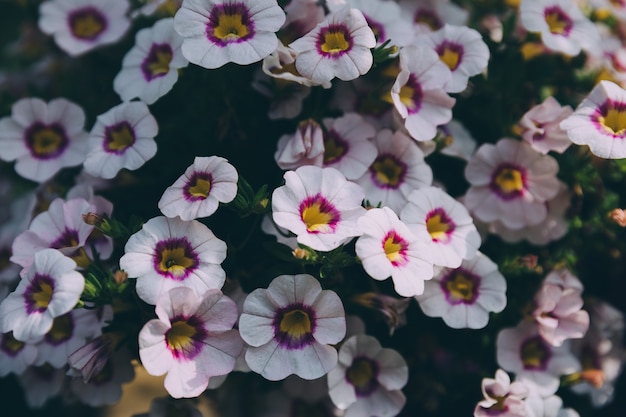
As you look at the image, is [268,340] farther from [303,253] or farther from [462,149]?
[462,149]

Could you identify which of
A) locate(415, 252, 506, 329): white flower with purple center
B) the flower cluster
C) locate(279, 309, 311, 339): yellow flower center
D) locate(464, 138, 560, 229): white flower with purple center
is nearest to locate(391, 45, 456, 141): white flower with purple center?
the flower cluster

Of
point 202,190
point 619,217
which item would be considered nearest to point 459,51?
point 619,217

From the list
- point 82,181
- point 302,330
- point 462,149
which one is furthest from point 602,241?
point 82,181

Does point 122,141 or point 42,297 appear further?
point 122,141

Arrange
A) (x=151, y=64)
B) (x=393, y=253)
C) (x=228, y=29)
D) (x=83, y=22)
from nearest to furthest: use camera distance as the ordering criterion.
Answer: (x=393, y=253) → (x=228, y=29) → (x=151, y=64) → (x=83, y=22)

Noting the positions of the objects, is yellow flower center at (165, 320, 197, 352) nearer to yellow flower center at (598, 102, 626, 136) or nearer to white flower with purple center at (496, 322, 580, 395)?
white flower with purple center at (496, 322, 580, 395)

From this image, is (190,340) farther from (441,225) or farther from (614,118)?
(614,118)

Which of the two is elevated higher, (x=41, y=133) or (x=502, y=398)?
(x=41, y=133)
